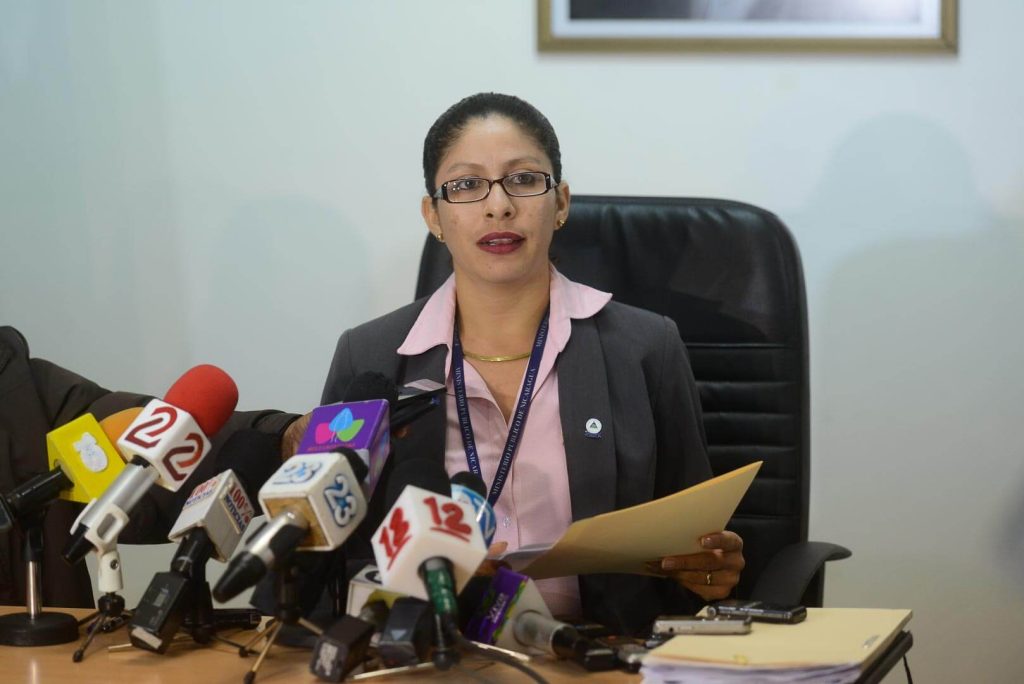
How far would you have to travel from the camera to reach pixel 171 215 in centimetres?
284

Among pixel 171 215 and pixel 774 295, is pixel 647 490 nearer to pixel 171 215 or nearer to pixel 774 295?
pixel 774 295

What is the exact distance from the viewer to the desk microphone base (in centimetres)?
141

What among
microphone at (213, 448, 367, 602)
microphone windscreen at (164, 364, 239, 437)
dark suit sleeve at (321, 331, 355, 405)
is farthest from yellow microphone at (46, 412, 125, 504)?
dark suit sleeve at (321, 331, 355, 405)

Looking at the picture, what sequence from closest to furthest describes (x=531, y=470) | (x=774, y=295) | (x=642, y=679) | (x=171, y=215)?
1. (x=642, y=679)
2. (x=531, y=470)
3. (x=774, y=295)
4. (x=171, y=215)

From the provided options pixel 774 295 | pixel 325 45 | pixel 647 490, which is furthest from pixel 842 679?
pixel 325 45

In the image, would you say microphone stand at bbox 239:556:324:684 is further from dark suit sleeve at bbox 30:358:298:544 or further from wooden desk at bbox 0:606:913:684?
dark suit sleeve at bbox 30:358:298:544

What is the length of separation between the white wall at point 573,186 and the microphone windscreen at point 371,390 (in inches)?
57.1

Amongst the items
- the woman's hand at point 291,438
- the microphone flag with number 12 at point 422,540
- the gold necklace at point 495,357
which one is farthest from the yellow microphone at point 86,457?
the gold necklace at point 495,357

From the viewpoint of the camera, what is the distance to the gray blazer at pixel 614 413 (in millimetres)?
1797

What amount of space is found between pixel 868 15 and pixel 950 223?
1.68 ft

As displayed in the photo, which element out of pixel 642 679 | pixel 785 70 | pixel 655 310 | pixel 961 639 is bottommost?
pixel 961 639

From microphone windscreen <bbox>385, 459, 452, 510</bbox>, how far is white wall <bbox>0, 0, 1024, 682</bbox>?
5.16 ft

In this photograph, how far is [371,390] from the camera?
1.35 m

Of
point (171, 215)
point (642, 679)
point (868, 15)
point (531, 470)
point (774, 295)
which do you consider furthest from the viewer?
point (171, 215)
